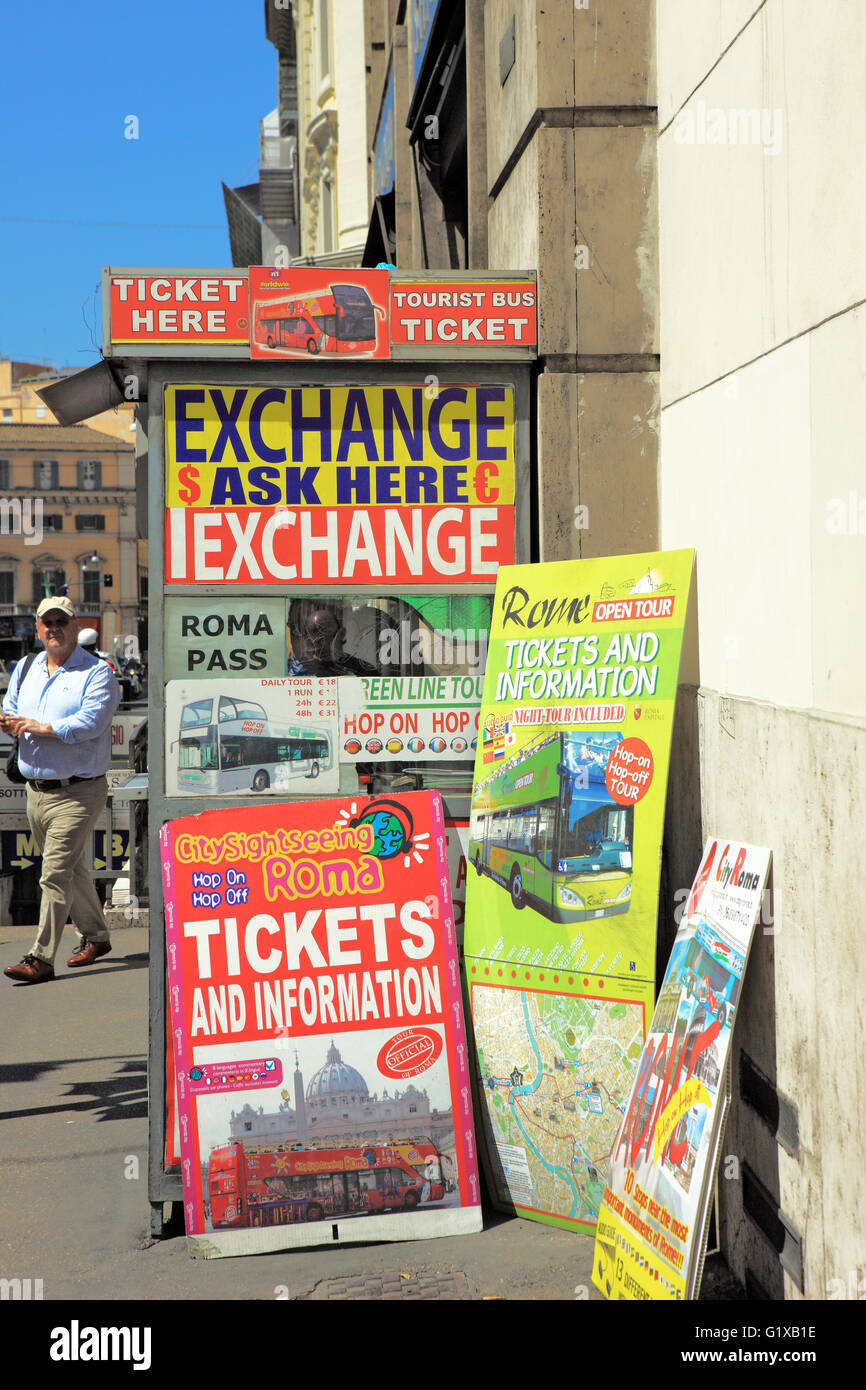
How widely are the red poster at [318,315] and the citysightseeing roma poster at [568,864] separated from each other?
0.92m

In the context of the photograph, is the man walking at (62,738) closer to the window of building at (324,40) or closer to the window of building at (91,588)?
the window of building at (324,40)

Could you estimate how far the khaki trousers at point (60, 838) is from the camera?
651cm

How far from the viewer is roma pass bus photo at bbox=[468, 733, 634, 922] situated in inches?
146

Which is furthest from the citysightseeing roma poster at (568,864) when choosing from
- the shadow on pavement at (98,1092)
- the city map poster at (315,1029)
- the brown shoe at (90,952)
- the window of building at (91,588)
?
the window of building at (91,588)

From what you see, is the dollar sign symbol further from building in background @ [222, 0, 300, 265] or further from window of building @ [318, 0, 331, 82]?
building in background @ [222, 0, 300, 265]

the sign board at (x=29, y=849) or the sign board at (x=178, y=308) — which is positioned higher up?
the sign board at (x=178, y=308)

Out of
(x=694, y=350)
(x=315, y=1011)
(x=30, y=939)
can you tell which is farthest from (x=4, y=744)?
(x=694, y=350)

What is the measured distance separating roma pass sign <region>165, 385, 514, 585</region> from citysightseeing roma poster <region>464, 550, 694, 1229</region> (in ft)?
1.24

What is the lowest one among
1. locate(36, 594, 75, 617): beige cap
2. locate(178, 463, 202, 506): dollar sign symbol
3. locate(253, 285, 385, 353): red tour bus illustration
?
locate(36, 594, 75, 617): beige cap

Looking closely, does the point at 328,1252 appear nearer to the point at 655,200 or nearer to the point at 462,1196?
the point at 462,1196

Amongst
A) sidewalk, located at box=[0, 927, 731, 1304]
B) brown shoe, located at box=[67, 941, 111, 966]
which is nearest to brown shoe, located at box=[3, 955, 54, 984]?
sidewalk, located at box=[0, 927, 731, 1304]

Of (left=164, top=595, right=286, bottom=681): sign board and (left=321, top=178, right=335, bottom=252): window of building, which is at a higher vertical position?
(left=321, top=178, right=335, bottom=252): window of building

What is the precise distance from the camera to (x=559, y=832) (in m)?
3.85

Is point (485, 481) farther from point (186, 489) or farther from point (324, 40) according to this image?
point (324, 40)
